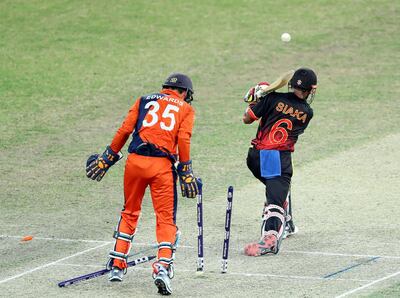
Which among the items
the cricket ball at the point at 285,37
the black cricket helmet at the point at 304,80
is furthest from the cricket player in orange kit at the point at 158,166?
the cricket ball at the point at 285,37

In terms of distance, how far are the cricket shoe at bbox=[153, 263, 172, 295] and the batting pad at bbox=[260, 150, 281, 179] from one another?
94.8 inches

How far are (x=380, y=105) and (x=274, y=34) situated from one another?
18.0 feet

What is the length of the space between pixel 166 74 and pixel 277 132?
34.9 ft

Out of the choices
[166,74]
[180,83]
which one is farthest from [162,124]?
[166,74]

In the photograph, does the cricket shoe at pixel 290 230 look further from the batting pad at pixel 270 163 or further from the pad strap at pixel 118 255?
the pad strap at pixel 118 255

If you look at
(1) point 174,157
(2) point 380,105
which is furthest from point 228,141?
(1) point 174,157

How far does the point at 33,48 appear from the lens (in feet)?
83.0

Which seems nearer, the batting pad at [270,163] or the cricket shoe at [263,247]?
the cricket shoe at [263,247]

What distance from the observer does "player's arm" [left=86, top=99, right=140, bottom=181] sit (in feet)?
38.5

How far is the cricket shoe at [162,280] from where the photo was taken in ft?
36.2

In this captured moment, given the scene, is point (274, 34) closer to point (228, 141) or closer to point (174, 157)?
point (228, 141)

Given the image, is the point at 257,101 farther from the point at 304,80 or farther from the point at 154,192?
the point at 154,192

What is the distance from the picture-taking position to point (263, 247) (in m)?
12.7

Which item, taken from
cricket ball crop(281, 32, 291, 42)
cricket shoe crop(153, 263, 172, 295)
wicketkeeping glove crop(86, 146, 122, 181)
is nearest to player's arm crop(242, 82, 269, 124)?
wicketkeeping glove crop(86, 146, 122, 181)
